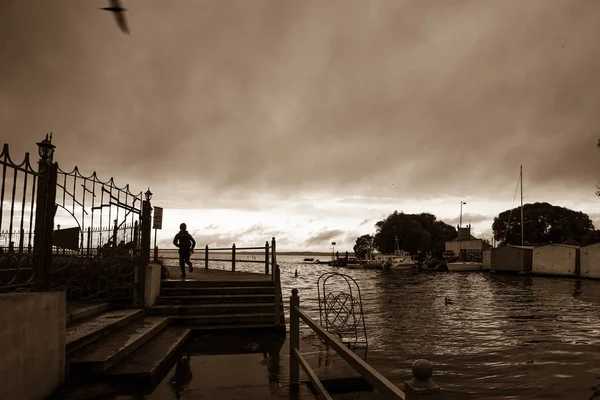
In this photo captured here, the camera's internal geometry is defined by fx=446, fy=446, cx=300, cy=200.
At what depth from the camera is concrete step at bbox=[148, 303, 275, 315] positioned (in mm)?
12109

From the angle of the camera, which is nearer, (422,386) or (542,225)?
(422,386)

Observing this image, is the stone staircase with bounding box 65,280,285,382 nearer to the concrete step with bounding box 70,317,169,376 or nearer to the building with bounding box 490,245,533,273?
the concrete step with bounding box 70,317,169,376

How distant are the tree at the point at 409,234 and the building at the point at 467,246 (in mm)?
4942

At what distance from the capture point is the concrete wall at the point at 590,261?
4844 centimetres

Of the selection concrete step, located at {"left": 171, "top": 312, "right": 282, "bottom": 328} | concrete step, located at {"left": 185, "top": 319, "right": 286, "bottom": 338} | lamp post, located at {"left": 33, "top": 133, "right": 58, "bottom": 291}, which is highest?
lamp post, located at {"left": 33, "top": 133, "right": 58, "bottom": 291}

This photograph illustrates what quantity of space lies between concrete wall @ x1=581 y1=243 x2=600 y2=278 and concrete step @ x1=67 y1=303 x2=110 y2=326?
52.8m

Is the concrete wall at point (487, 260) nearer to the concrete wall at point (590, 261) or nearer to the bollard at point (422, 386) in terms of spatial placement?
the concrete wall at point (590, 261)

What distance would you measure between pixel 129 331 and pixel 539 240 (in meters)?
98.1

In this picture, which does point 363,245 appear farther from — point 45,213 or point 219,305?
point 45,213

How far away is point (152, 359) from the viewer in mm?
7895

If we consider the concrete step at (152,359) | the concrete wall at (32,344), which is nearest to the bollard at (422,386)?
the concrete wall at (32,344)

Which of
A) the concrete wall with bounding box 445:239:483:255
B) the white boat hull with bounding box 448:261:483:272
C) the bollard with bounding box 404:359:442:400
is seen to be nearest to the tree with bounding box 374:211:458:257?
the concrete wall with bounding box 445:239:483:255

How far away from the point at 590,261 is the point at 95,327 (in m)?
54.5

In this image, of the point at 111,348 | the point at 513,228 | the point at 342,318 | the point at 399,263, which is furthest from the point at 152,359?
the point at 513,228
